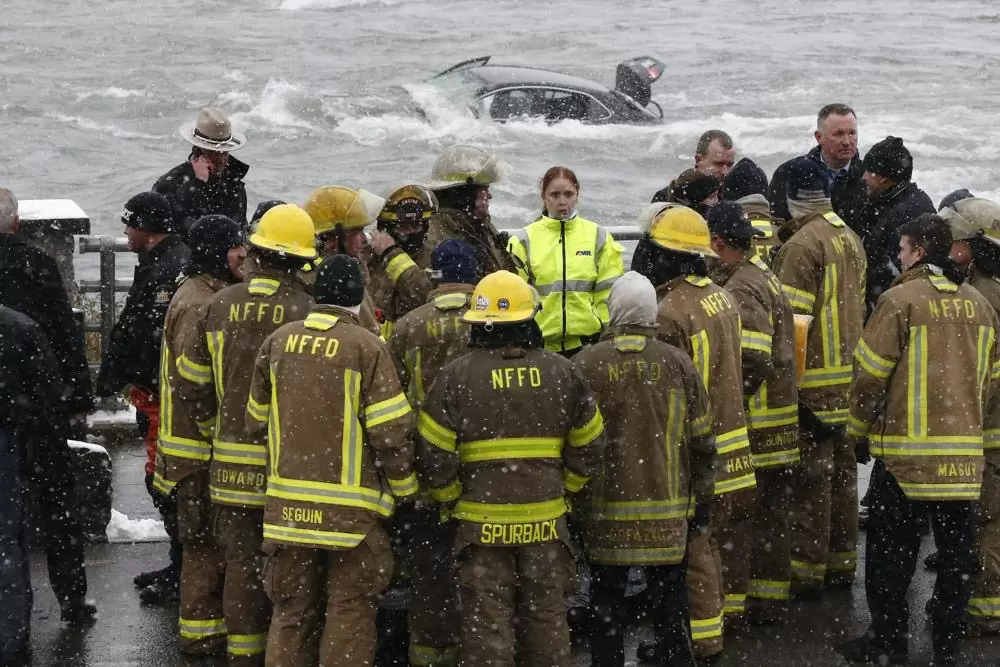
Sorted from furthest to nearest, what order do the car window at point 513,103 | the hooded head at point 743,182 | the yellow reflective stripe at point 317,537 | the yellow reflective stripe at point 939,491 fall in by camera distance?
the car window at point 513,103 → the hooded head at point 743,182 → the yellow reflective stripe at point 939,491 → the yellow reflective stripe at point 317,537

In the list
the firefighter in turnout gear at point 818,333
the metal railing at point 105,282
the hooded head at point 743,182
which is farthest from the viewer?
the metal railing at point 105,282

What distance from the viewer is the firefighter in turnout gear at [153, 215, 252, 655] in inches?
249

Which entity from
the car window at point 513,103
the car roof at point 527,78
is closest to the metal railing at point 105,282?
the car roof at point 527,78

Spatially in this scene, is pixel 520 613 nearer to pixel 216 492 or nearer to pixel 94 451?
pixel 216 492

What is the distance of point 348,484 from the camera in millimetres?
5602

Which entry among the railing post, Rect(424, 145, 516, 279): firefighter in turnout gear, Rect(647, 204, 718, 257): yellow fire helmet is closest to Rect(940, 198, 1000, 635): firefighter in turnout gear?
Rect(647, 204, 718, 257): yellow fire helmet

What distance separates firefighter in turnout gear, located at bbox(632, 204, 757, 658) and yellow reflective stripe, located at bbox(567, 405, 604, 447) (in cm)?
74

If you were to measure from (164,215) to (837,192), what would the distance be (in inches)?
148

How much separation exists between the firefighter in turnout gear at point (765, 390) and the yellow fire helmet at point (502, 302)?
1.28m

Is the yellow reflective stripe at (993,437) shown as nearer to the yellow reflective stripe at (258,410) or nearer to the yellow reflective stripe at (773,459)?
the yellow reflective stripe at (773,459)

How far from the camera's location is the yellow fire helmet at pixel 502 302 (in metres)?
5.64

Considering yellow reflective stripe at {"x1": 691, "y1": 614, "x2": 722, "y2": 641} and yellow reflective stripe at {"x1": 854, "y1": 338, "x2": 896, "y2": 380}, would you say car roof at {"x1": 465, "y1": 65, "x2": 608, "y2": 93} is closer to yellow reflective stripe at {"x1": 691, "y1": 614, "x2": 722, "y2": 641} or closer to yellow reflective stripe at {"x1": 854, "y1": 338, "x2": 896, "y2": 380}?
yellow reflective stripe at {"x1": 854, "y1": 338, "x2": 896, "y2": 380}

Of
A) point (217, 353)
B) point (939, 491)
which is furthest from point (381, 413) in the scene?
point (939, 491)

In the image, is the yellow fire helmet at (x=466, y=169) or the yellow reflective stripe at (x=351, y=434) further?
the yellow fire helmet at (x=466, y=169)
